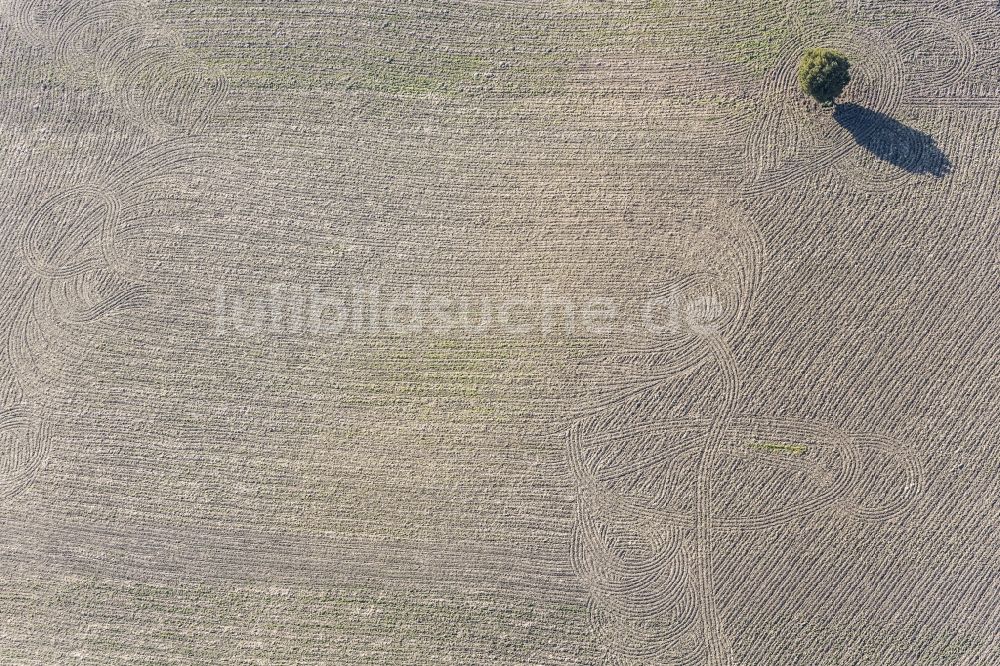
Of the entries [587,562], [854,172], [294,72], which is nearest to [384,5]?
[294,72]

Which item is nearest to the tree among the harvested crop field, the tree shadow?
the harvested crop field

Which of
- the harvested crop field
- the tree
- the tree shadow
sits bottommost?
the harvested crop field

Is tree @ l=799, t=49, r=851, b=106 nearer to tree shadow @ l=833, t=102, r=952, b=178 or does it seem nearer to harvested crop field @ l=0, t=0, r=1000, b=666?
harvested crop field @ l=0, t=0, r=1000, b=666

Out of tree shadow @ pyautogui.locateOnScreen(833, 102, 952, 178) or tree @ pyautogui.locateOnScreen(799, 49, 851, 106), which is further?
tree shadow @ pyautogui.locateOnScreen(833, 102, 952, 178)

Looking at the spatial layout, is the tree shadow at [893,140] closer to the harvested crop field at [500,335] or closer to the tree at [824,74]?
the harvested crop field at [500,335]

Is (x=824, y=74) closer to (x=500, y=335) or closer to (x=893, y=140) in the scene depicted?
(x=893, y=140)

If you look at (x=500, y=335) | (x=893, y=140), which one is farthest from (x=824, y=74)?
(x=500, y=335)

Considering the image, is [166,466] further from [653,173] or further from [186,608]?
[653,173]

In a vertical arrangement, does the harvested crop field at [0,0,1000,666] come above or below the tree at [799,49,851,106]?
below
